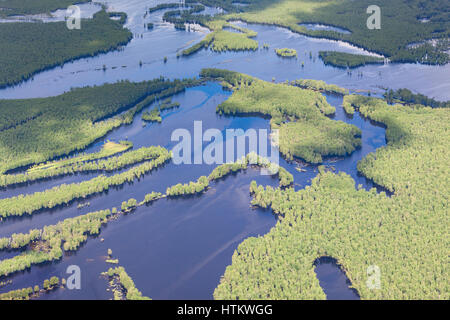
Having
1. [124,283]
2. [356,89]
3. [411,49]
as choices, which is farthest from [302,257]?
[411,49]

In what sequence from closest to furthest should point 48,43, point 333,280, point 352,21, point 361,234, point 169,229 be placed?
point 333,280, point 361,234, point 169,229, point 48,43, point 352,21

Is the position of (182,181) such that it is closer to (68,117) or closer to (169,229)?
(169,229)

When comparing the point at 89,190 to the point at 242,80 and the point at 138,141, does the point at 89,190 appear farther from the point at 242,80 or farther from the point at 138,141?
the point at 242,80

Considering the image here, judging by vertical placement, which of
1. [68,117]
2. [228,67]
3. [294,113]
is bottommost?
[68,117]

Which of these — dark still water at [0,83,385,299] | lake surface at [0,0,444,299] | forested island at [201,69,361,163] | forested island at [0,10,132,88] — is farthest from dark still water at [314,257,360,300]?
forested island at [0,10,132,88]

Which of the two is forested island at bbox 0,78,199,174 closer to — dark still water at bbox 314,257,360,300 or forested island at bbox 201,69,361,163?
forested island at bbox 201,69,361,163

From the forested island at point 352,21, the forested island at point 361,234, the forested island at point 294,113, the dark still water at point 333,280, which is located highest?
the forested island at point 352,21

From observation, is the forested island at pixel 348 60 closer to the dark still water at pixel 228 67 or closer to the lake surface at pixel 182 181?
the dark still water at pixel 228 67

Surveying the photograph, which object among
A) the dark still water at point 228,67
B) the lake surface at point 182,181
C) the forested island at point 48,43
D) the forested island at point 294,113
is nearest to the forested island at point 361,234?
the lake surface at point 182,181

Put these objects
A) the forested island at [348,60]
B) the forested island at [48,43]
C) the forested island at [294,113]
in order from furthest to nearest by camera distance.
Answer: the forested island at [48,43]
the forested island at [348,60]
the forested island at [294,113]

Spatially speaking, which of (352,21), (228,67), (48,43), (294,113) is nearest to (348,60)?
(228,67)
